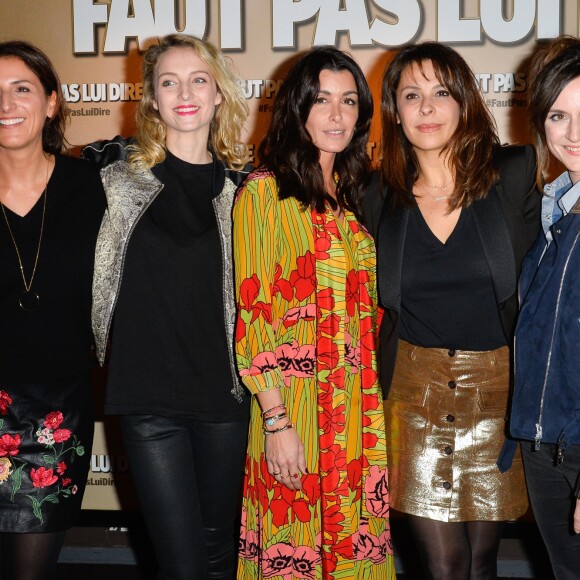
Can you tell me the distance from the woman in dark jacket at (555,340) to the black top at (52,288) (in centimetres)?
136

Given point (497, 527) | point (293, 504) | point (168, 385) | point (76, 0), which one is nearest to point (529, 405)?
point (497, 527)

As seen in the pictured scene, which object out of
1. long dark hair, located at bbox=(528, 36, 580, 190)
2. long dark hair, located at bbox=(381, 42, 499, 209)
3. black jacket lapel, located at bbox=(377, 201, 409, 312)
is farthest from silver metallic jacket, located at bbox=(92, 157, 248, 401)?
long dark hair, located at bbox=(528, 36, 580, 190)

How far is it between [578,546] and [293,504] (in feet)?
2.78

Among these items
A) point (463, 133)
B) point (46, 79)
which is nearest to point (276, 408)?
point (463, 133)

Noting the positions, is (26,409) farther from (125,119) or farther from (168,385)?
(125,119)

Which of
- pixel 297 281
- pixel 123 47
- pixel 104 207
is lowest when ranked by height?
pixel 297 281

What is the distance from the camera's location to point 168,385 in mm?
2494

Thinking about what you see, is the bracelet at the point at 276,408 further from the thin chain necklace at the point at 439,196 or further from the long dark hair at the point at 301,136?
the thin chain necklace at the point at 439,196

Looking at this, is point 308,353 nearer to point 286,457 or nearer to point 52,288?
point 286,457

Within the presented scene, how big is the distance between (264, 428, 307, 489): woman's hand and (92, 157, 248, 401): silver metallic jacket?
239 mm

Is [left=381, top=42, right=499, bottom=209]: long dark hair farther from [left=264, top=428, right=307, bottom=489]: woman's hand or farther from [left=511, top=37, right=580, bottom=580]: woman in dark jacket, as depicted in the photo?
[left=264, top=428, right=307, bottom=489]: woman's hand

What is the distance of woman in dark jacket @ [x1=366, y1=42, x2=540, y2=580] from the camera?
8.30 ft

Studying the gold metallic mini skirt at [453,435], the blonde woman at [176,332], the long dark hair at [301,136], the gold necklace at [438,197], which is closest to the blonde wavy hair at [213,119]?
the blonde woman at [176,332]

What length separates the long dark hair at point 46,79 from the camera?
258cm
